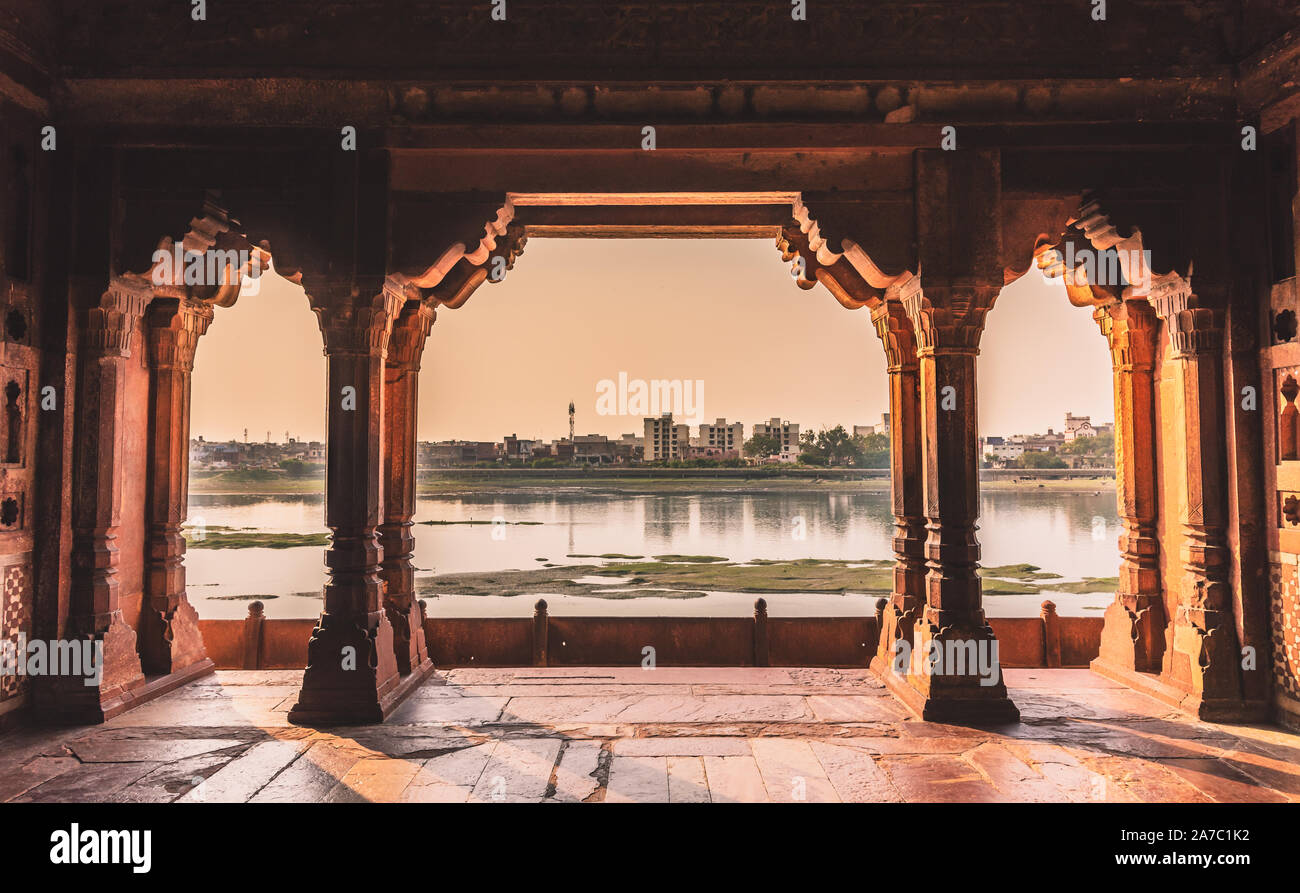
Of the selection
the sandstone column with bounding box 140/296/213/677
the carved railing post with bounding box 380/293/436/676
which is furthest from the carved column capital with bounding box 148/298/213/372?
the carved railing post with bounding box 380/293/436/676

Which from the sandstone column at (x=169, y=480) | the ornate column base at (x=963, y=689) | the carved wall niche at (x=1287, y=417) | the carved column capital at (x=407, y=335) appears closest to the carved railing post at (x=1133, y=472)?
the carved wall niche at (x=1287, y=417)

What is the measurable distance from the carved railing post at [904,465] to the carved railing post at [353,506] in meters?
3.83

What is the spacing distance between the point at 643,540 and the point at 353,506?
36.5m

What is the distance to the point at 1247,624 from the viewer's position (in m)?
4.88

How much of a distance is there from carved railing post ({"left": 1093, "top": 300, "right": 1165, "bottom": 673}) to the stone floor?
65cm

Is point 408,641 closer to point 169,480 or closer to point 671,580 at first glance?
point 169,480

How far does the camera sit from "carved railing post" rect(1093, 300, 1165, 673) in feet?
19.3

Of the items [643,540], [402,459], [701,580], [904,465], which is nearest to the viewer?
[904,465]

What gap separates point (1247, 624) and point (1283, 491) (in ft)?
2.92

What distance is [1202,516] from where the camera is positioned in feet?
16.5

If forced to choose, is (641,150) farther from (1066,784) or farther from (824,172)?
(1066,784)

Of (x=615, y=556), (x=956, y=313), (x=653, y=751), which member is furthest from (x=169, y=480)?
(x=615, y=556)

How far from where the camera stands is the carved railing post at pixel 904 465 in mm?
6066

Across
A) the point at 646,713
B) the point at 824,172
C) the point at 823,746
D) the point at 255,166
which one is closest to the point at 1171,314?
the point at 824,172
